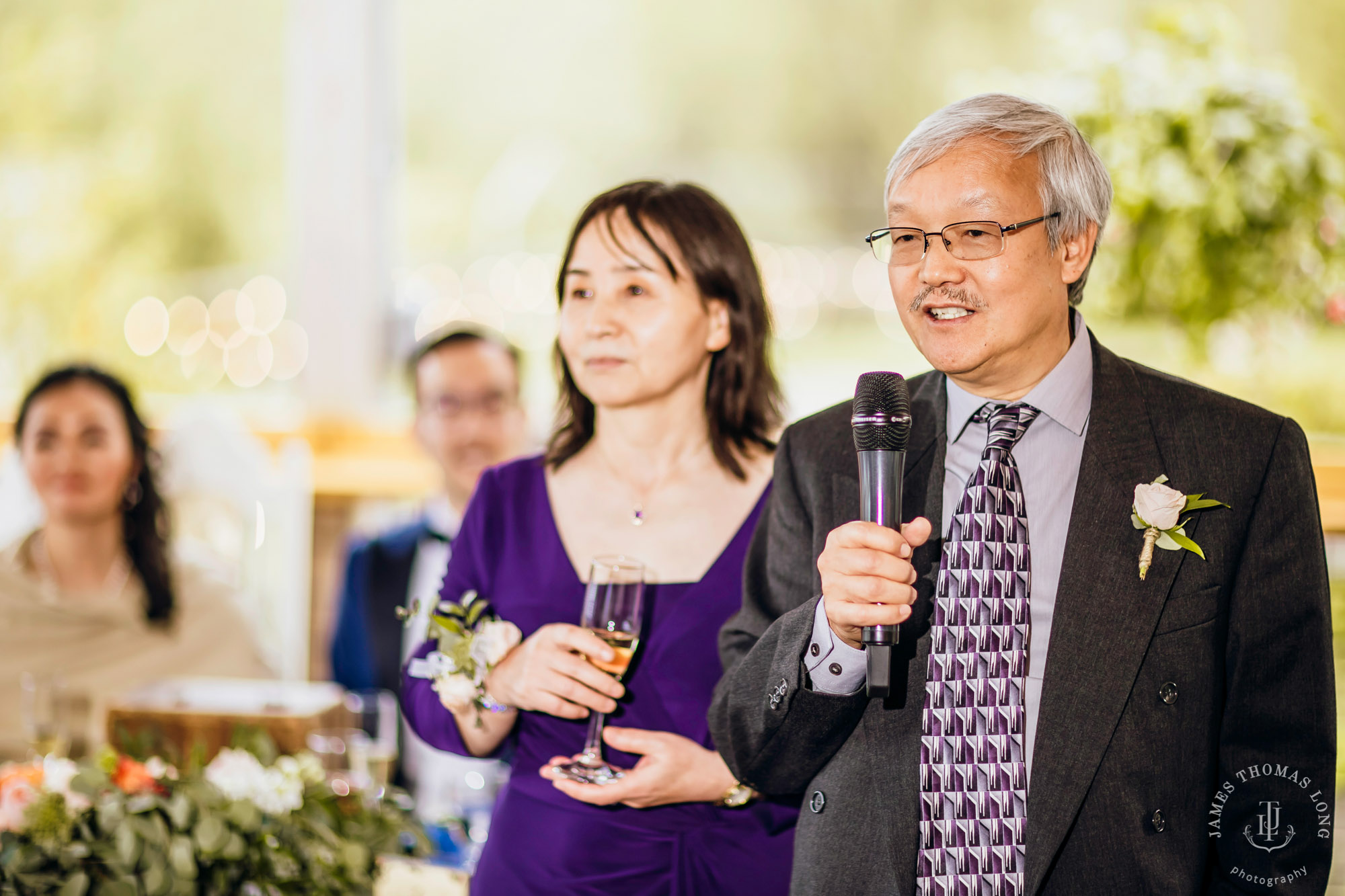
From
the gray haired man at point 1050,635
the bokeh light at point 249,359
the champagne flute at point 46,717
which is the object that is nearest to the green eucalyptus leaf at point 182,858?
the champagne flute at point 46,717

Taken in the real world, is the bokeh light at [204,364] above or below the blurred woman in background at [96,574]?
above

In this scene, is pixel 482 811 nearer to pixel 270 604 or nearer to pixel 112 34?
pixel 270 604

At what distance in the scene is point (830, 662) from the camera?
129cm

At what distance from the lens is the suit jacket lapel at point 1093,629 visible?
4.14 ft

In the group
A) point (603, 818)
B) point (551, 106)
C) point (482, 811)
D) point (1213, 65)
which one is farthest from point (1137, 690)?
point (551, 106)

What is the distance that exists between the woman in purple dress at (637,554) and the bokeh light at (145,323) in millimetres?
3659

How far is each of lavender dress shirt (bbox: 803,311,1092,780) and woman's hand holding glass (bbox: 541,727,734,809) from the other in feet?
1.27

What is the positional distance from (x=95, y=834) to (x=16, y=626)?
1606 mm

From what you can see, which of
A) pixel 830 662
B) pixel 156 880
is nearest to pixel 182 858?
pixel 156 880

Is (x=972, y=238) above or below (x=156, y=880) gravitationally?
above

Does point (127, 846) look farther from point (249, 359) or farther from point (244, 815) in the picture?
point (249, 359)

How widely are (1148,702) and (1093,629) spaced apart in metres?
0.10

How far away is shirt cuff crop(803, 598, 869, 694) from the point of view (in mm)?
1286

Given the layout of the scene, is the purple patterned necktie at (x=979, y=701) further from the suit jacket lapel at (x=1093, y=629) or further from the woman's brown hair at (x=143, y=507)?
the woman's brown hair at (x=143, y=507)
